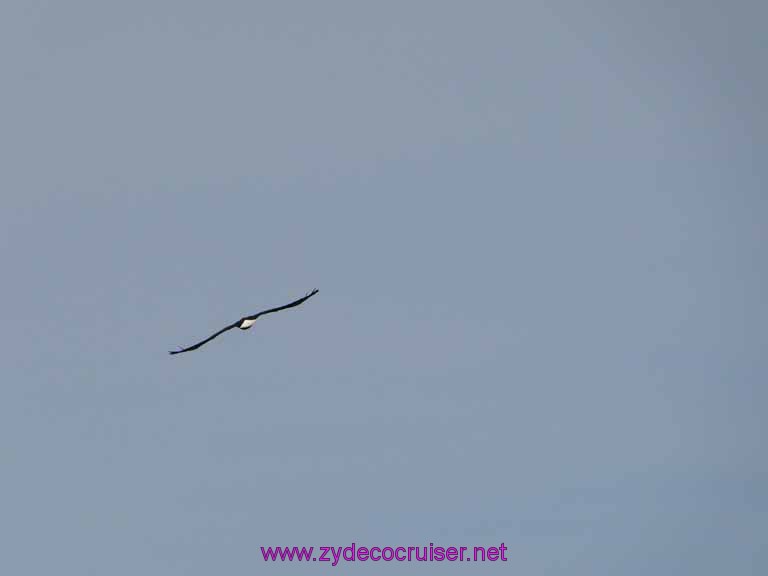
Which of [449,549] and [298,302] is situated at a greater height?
[298,302]

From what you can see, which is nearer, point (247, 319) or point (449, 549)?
point (247, 319)

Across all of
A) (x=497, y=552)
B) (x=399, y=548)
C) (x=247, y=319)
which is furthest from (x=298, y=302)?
(x=497, y=552)

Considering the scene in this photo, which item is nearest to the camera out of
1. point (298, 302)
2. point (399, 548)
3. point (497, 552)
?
point (298, 302)

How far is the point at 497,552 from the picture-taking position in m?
189

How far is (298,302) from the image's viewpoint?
150125 millimetres

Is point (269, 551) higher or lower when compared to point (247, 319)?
lower

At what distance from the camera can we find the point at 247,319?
15525cm

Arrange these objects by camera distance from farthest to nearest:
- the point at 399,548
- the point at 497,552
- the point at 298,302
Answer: the point at 497,552, the point at 399,548, the point at 298,302

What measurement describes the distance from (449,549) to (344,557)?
789cm

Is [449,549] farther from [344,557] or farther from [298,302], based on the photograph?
[298,302]

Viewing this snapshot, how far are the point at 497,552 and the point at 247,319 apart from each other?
134 feet

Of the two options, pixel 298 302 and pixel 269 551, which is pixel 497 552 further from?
pixel 298 302

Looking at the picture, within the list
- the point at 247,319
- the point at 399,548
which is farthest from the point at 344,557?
the point at 247,319

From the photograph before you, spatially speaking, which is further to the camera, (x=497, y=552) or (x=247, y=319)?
(x=497, y=552)
